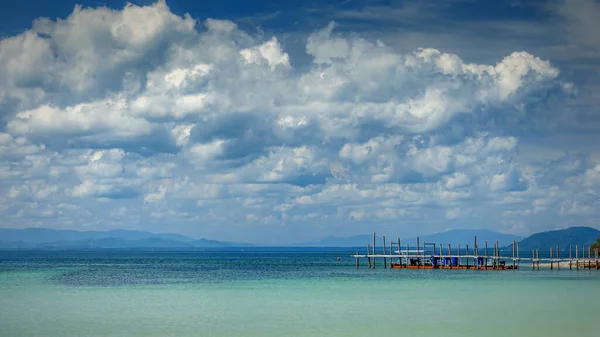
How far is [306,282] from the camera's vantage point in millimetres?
77750

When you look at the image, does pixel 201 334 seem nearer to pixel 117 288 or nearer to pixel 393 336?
pixel 393 336

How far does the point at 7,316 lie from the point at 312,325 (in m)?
18.3

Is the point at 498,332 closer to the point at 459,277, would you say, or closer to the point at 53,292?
the point at 53,292

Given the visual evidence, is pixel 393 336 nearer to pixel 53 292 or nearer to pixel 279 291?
pixel 279 291

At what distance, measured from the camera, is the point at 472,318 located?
45.3m

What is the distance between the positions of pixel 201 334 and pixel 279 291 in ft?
84.8

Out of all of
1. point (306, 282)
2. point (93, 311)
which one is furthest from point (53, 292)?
point (306, 282)

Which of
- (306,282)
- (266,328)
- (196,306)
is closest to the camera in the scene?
(266,328)

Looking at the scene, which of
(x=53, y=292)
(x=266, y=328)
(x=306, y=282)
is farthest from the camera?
(x=306, y=282)

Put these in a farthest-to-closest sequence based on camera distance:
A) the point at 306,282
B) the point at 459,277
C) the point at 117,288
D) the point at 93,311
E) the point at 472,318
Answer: the point at 459,277 → the point at 306,282 → the point at 117,288 → the point at 93,311 → the point at 472,318

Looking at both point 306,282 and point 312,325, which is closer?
point 312,325

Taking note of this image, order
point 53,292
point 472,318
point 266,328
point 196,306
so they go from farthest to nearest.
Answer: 1. point 53,292
2. point 196,306
3. point 472,318
4. point 266,328

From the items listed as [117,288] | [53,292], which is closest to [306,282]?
[117,288]

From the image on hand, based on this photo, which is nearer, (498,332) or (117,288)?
(498,332)
